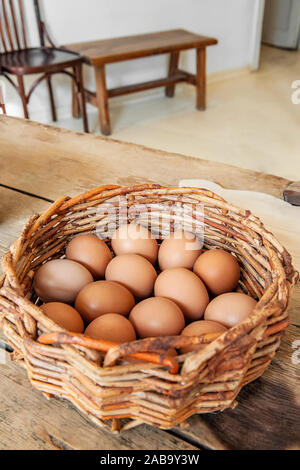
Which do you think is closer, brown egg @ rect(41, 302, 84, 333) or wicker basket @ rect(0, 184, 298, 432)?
wicker basket @ rect(0, 184, 298, 432)

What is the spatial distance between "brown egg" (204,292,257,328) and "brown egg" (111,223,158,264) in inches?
6.3

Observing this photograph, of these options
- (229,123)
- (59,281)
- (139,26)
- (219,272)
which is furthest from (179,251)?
(139,26)

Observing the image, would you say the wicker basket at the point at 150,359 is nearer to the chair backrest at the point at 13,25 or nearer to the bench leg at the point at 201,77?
the chair backrest at the point at 13,25

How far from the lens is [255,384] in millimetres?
534

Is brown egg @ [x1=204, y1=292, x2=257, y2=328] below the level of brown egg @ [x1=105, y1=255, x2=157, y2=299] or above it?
above

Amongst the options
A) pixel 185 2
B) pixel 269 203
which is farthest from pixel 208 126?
pixel 269 203

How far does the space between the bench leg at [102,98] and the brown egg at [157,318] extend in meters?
2.29

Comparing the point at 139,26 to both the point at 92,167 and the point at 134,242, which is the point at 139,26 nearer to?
the point at 92,167

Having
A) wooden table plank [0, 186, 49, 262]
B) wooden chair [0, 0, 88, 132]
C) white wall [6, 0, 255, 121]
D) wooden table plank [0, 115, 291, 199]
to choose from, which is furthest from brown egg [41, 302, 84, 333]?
white wall [6, 0, 255, 121]

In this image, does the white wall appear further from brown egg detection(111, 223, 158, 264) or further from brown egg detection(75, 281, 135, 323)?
brown egg detection(75, 281, 135, 323)

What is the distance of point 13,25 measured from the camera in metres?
2.53

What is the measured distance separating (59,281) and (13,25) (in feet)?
7.88

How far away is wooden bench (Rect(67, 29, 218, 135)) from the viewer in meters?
2.58

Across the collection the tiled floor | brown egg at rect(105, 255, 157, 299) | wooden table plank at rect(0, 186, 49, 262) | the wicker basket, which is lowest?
the tiled floor
